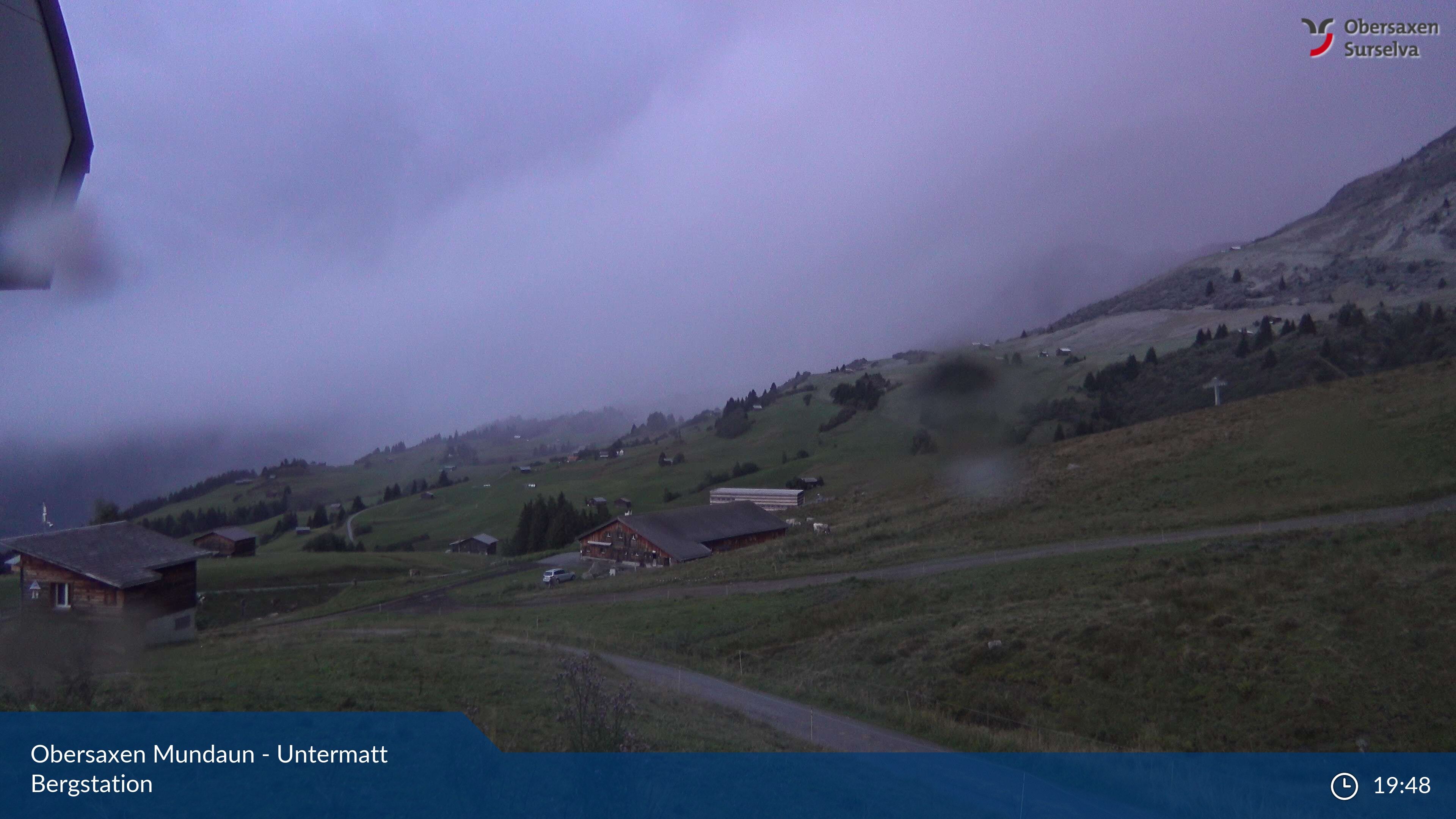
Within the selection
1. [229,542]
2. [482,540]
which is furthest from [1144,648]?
[482,540]

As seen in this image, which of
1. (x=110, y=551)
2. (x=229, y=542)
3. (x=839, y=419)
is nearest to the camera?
(x=110, y=551)

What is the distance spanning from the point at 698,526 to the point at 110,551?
44.6 metres

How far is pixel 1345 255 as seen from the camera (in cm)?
13588

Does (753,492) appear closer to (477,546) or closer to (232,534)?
(477,546)

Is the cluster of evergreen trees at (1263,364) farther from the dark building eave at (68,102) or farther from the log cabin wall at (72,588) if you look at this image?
the dark building eave at (68,102)

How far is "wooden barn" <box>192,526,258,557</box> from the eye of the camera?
1948cm

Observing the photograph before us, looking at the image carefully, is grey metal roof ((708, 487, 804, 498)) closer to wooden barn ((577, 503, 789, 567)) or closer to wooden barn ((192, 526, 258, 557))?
wooden barn ((577, 503, 789, 567))

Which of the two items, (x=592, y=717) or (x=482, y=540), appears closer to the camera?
(x=592, y=717)

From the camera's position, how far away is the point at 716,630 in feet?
79.3

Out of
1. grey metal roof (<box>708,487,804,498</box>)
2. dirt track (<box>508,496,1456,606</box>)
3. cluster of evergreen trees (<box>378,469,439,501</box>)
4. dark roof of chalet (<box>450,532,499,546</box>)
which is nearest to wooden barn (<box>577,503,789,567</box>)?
grey metal roof (<box>708,487,804,498</box>)

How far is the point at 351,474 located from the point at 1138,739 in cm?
5746

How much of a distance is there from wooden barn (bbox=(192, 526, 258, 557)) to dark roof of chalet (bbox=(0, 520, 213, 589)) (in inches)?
101

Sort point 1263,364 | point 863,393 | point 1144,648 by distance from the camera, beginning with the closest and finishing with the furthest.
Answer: point 1144,648, point 1263,364, point 863,393

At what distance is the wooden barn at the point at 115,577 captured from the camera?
39.2ft
